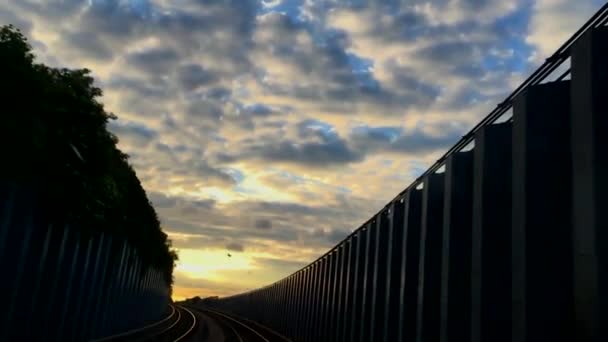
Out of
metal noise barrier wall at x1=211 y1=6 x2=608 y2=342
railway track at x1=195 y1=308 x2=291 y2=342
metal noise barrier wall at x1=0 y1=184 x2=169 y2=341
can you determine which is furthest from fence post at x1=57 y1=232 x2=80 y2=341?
railway track at x1=195 y1=308 x2=291 y2=342

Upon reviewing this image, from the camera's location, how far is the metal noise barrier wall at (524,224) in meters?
8.10

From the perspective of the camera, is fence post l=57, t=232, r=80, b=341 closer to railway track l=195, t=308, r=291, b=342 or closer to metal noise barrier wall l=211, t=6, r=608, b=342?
metal noise barrier wall l=211, t=6, r=608, b=342

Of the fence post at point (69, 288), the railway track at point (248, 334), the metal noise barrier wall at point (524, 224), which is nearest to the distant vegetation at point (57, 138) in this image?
the fence post at point (69, 288)

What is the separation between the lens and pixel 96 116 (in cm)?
1767

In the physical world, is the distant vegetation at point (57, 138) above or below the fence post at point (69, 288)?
above

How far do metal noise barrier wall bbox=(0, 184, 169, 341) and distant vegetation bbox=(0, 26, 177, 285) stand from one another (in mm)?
617

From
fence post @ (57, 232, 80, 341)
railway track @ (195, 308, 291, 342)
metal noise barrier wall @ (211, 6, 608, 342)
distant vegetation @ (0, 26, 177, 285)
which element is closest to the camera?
metal noise barrier wall @ (211, 6, 608, 342)

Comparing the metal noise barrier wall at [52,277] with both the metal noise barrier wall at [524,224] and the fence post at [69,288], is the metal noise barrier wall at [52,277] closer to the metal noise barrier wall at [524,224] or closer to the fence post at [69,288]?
the fence post at [69,288]

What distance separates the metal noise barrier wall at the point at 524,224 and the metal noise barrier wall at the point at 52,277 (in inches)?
375

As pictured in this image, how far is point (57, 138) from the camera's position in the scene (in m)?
16.3

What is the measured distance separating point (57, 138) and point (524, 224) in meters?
12.2

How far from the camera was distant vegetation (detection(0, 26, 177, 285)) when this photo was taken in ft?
45.2

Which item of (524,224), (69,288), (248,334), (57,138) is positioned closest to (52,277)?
(69,288)

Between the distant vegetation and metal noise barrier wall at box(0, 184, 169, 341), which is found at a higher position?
the distant vegetation
